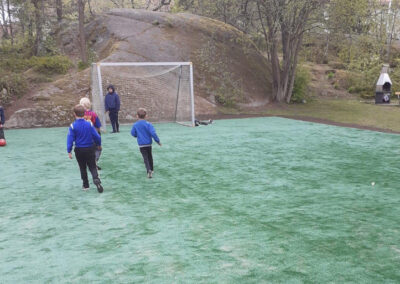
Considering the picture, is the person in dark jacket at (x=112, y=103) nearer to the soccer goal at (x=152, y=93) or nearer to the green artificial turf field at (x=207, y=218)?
the green artificial turf field at (x=207, y=218)

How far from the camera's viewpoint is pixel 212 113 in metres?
20.6

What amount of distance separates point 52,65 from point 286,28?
13648mm

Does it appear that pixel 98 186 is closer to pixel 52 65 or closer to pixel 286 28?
pixel 52 65

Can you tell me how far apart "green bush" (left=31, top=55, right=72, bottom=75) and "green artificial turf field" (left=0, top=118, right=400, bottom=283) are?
12.5 metres

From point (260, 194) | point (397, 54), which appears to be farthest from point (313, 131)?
point (397, 54)

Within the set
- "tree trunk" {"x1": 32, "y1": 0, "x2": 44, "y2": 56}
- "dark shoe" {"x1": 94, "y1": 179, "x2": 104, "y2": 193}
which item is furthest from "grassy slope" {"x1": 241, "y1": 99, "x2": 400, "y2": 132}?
"tree trunk" {"x1": 32, "y1": 0, "x2": 44, "y2": 56}

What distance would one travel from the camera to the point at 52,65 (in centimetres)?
2133

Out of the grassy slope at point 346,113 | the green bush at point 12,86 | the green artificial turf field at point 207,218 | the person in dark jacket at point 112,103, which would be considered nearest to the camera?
the green artificial turf field at point 207,218

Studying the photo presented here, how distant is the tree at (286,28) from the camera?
18.5m

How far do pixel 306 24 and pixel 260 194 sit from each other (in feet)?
57.3

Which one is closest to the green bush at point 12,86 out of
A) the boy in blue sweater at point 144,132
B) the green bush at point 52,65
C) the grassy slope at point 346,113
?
the green bush at point 52,65

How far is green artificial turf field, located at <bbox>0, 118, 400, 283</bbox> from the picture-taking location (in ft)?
12.2

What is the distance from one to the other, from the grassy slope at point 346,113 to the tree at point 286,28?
1762mm

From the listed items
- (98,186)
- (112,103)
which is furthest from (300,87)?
(98,186)
